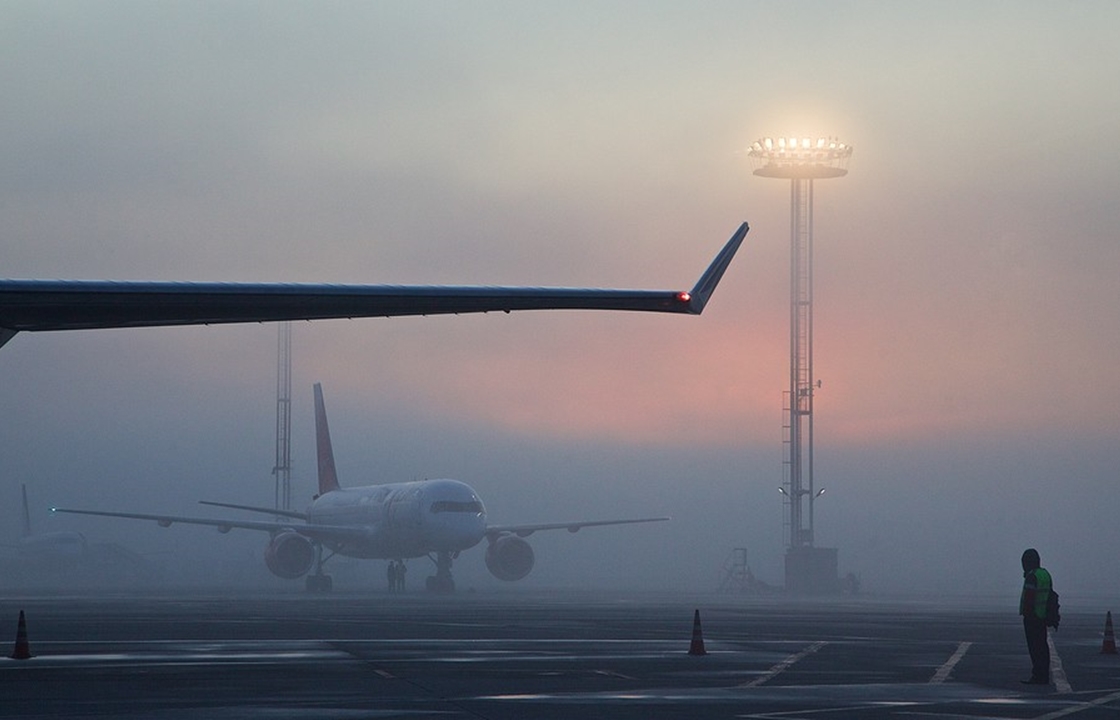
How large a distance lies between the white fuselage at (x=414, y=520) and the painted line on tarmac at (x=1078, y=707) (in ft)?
164

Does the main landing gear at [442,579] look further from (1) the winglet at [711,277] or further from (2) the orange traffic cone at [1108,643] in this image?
(1) the winglet at [711,277]

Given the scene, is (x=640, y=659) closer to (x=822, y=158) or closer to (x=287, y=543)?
(x=287, y=543)

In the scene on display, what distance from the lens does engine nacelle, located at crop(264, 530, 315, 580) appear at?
242 ft

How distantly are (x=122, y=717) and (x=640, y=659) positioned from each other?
33.3ft

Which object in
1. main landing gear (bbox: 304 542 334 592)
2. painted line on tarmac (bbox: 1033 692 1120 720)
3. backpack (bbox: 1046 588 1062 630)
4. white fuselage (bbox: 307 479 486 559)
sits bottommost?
main landing gear (bbox: 304 542 334 592)

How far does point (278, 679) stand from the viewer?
20.9 metres

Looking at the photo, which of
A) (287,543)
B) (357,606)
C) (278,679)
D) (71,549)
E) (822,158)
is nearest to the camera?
(278,679)

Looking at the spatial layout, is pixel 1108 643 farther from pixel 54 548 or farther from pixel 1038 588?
pixel 54 548

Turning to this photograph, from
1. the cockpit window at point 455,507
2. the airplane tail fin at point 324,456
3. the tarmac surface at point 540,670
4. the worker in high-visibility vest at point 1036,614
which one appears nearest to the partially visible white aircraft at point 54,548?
the airplane tail fin at point 324,456

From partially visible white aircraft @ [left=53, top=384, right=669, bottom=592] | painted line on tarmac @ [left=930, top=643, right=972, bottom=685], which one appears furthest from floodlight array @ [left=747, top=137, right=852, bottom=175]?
painted line on tarmac @ [left=930, top=643, right=972, bottom=685]

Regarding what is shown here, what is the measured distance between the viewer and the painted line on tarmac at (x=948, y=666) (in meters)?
22.0

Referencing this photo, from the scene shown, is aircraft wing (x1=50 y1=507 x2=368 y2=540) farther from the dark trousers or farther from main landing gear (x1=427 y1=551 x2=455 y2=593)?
the dark trousers

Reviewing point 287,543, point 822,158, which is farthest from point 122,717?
point 822,158

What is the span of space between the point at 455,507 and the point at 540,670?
46.5 m
